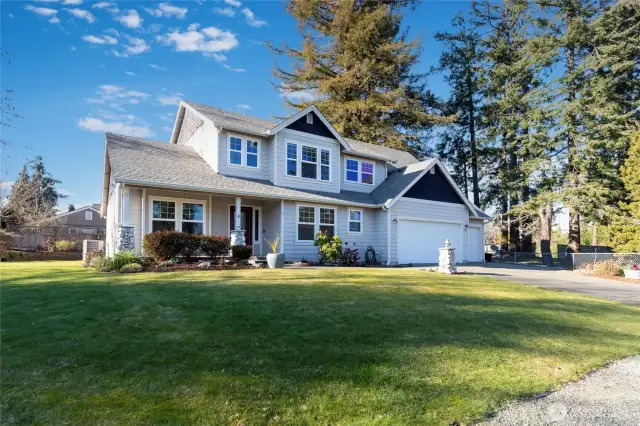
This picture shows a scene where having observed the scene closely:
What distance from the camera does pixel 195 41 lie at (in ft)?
50.9

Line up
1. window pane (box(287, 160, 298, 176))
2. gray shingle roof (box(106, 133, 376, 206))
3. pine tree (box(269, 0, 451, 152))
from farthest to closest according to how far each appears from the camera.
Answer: pine tree (box(269, 0, 451, 152)) < window pane (box(287, 160, 298, 176)) < gray shingle roof (box(106, 133, 376, 206))

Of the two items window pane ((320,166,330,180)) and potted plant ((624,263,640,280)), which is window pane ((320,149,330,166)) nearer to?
window pane ((320,166,330,180))

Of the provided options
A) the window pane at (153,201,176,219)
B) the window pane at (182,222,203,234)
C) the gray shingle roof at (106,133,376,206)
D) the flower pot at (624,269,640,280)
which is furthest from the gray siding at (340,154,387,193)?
the flower pot at (624,269,640,280)

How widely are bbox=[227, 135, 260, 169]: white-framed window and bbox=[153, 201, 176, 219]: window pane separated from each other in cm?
316

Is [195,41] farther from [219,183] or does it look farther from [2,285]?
[2,285]

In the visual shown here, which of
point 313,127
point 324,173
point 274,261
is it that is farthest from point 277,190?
point 313,127

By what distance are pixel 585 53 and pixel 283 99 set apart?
2301 centimetres

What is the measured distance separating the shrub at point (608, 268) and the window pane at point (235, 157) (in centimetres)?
A: 1607

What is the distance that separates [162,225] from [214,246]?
2601 millimetres

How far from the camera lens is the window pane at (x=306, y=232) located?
1694 cm

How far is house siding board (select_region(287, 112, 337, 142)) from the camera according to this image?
57.6 ft

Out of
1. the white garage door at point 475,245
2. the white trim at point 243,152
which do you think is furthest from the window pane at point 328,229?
the white garage door at point 475,245

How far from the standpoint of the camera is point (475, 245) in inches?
901

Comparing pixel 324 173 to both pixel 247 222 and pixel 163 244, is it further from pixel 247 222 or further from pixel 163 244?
pixel 163 244
